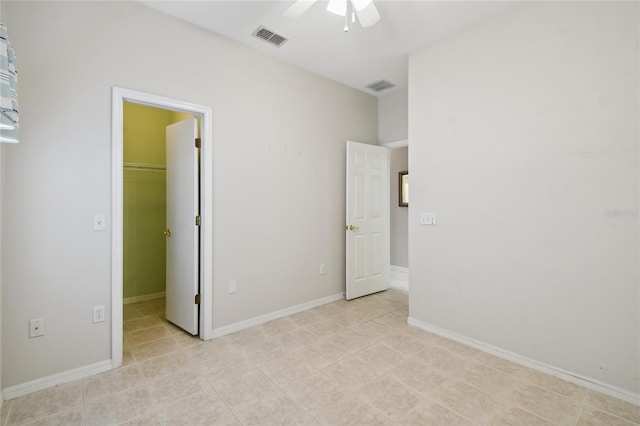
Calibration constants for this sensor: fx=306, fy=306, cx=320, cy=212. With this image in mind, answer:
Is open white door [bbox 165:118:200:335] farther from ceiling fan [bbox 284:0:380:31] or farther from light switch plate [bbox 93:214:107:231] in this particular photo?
ceiling fan [bbox 284:0:380:31]

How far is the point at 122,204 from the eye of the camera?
2.34 meters

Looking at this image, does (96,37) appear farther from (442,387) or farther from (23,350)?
(442,387)

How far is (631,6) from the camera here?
196cm

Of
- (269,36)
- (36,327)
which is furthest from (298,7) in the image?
(36,327)

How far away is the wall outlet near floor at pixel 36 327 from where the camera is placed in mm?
2047

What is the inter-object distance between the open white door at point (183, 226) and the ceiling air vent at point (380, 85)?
2351 millimetres

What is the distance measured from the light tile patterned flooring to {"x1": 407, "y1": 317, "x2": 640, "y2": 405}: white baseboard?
6 cm

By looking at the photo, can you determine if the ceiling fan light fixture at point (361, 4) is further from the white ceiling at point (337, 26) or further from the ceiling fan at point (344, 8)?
the white ceiling at point (337, 26)

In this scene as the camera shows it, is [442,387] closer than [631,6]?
No

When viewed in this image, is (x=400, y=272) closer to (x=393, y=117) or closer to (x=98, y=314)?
(x=393, y=117)

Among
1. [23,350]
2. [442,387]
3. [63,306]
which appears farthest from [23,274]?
[442,387]

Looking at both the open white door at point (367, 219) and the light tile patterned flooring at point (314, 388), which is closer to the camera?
the light tile patterned flooring at point (314, 388)

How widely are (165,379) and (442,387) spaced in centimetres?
196

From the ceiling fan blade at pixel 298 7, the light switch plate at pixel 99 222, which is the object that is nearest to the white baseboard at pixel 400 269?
the ceiling fan blade at pixel 298 7
